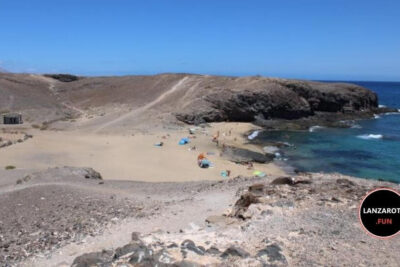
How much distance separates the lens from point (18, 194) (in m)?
15.8

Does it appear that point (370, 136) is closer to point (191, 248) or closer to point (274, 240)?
point (274, 240)

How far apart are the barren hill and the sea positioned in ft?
23.3

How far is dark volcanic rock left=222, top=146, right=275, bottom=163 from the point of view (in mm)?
31875

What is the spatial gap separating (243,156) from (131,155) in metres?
9.09

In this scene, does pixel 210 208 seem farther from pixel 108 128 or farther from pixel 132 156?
pixel 108 128

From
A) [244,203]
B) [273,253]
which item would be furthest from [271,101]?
[273,253]

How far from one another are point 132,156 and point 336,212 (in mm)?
21698

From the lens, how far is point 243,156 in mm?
32594

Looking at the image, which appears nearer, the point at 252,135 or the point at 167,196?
the point at 167,196

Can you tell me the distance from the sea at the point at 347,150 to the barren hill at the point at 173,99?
23.3 ft

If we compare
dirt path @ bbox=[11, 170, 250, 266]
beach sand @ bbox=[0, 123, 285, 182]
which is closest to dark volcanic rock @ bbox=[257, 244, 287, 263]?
dirt path @ bbox=[11, 170, 250, 266]

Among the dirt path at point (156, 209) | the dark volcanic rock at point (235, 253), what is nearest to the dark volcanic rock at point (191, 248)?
the dark volcanic rock at point (235, 253)

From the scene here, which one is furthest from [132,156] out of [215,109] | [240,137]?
[215,109]

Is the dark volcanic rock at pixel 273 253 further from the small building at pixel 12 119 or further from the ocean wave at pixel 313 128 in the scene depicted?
the small building at pixel 12 119
